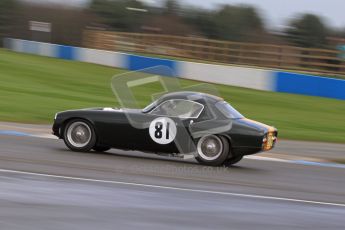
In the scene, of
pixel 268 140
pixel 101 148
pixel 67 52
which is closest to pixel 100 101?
pixel 101 148

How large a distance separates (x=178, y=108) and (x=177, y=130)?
40cm

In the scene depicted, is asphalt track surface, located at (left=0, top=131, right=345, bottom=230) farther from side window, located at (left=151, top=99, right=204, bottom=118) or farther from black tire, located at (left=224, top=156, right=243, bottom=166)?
side window, located at (left=151, top=99, right=204, bottom=118)

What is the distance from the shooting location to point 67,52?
46.2 metres

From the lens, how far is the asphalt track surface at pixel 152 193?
709 cm

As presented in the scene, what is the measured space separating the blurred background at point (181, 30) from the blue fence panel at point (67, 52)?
435cm

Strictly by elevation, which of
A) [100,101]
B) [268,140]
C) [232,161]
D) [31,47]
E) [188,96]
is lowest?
[100,101]

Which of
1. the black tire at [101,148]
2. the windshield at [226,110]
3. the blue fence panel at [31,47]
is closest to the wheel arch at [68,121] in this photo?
Answer: the black tire at [101,148]

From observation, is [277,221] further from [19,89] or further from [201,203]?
[19,89]

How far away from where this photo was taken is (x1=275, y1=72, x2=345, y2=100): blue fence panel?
28.1m

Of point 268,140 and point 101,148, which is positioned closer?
point 268,140

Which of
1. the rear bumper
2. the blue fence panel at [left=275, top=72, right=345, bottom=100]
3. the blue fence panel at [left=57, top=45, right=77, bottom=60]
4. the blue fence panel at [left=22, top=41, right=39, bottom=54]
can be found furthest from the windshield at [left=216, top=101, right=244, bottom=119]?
the blue fence panel at [left=22, top=41, right=39, bottom=54]

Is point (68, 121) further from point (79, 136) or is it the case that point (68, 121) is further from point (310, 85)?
point (310, 85)

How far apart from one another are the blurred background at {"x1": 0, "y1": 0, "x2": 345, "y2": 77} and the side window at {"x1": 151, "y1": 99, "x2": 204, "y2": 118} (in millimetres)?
23175

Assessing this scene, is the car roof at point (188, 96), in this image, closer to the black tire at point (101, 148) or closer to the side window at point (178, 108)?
the side window at point (178, 108)
